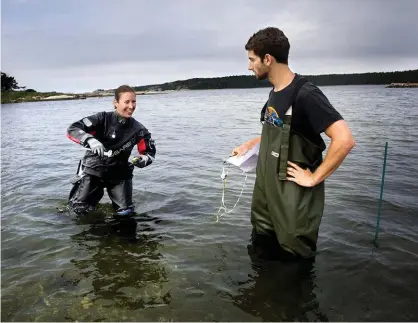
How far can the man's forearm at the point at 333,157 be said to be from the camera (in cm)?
380

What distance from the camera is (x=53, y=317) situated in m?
4.04

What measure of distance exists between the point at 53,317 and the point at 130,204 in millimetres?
3311

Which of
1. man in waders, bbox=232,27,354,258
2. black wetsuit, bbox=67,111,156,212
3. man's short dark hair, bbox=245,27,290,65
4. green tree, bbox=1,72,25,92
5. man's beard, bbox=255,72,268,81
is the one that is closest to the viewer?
man in waders, bbox=232,27,354,258

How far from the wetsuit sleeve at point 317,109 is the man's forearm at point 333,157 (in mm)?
222

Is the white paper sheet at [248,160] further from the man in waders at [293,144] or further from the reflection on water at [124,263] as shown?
the reflection on water at [124,263]

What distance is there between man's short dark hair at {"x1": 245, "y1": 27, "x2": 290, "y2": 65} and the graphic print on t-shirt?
22.6 inches

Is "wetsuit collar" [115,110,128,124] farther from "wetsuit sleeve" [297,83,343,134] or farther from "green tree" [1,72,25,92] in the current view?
"green tree" [1,72,25,92]

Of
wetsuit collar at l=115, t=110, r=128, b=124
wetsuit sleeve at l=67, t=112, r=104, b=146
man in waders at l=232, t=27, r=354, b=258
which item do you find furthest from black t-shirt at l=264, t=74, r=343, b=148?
wetsuit sleeve at l=67, t=112, r=104, b=146

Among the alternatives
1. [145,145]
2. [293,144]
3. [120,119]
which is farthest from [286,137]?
[120,119]

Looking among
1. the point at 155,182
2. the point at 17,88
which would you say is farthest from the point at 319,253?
the point at 17,88

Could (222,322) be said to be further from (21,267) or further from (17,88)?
(17,88)

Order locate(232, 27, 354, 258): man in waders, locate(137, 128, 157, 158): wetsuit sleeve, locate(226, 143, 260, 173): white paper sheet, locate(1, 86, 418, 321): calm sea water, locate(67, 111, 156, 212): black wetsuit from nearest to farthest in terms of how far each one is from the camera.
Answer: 1. locate(232, 27, 354, 258): man in waders
2. locate(1, 86, 418, 321): calm sea water
3. locate(226, 143, 260, 173): white paper sheet
4. locate(67, 111, 156, 212): black wetsuit
5. locate(137, 128, 157, 158): wetsuit sleeve

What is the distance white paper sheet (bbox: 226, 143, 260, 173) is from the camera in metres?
5.20

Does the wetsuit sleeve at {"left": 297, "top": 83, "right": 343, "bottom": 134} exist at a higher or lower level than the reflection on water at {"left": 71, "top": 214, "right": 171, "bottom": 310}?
higher
